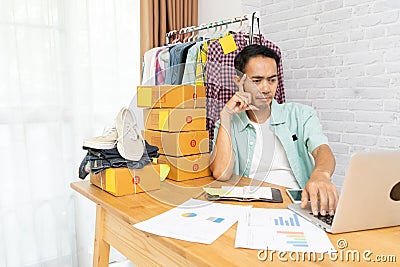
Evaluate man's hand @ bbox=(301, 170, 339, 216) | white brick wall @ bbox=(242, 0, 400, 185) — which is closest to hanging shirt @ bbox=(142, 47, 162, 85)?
white brick wall @ bbox=(242, 0, 400, 185)

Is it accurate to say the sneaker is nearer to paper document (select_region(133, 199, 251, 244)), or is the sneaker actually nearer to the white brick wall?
paper document (select_region(133, 199, 251, 244))

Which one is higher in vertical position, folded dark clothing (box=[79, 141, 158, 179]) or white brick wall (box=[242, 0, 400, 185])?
white brick wall (box=[242, 0, 400, 185])

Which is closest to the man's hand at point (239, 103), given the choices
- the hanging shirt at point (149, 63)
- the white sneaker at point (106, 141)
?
the white sneaker at point (106, 141)

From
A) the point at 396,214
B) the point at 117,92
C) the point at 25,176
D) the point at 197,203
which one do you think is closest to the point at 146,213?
the point at 197,203

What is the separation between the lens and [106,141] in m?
1.40

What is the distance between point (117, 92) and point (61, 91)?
373 millimetres

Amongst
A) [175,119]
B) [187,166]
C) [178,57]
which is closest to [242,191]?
[187,166]

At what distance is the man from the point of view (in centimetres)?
164

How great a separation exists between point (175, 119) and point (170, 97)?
0.29 ft

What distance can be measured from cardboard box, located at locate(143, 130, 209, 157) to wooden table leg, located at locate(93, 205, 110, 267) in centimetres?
34

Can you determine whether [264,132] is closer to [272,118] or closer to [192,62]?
[272,118]

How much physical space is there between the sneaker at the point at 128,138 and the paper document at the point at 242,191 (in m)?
0.27

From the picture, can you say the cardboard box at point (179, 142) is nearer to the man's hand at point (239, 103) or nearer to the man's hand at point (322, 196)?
the man's hand at point (239, 103)

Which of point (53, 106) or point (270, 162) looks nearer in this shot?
point (270, 162)
